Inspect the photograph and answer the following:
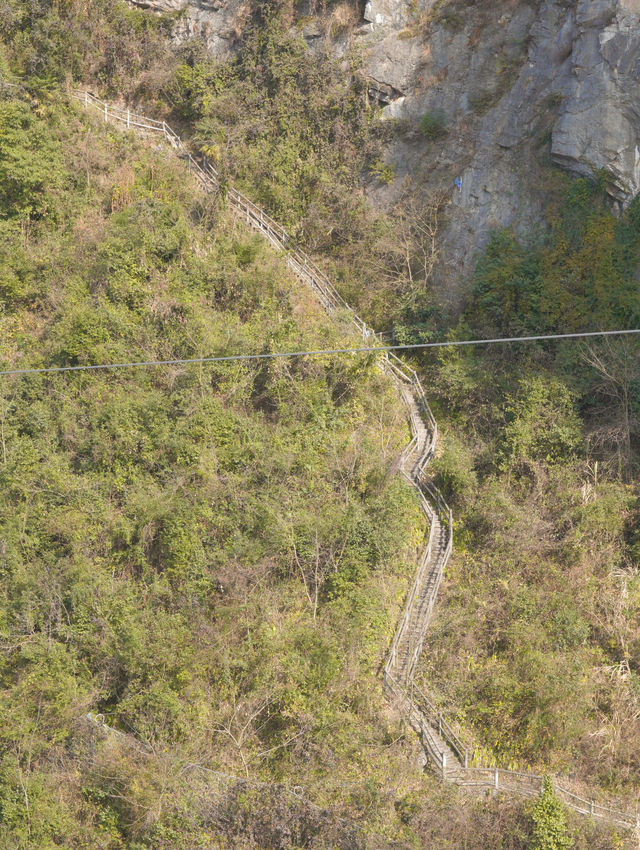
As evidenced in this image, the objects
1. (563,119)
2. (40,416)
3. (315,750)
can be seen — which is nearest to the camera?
(315,750)

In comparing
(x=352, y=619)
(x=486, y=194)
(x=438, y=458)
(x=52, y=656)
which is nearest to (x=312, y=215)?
(x=486, y=194)

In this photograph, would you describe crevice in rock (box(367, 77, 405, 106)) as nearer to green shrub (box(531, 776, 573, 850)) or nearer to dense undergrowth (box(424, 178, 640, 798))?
dense undergrowth (box(424, 178, 640, 798))

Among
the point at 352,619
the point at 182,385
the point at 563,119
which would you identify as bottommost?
the point at 352,619

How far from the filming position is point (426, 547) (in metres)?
20.5

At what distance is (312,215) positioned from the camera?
89.1 feet

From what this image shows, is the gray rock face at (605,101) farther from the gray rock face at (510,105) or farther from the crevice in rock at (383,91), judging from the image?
the crevice in rock at (383,91)

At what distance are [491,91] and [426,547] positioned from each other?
51.4 feet

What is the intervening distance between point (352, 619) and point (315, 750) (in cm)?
287

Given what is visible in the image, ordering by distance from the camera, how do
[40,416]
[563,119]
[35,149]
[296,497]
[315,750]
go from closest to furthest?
[315,750]
[296,497]
[40,416]
[563,119]
[35,149]

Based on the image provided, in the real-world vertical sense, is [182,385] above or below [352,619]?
above

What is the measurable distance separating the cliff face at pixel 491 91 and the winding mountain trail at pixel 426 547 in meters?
3.48

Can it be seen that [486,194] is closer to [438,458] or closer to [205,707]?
[438,458]

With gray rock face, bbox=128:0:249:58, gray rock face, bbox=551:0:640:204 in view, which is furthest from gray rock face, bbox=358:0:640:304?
gray rock face, bbox=128:0:249:58

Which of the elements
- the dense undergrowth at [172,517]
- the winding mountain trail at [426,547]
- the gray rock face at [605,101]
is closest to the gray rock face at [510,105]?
the gray rock face at [605,101]
